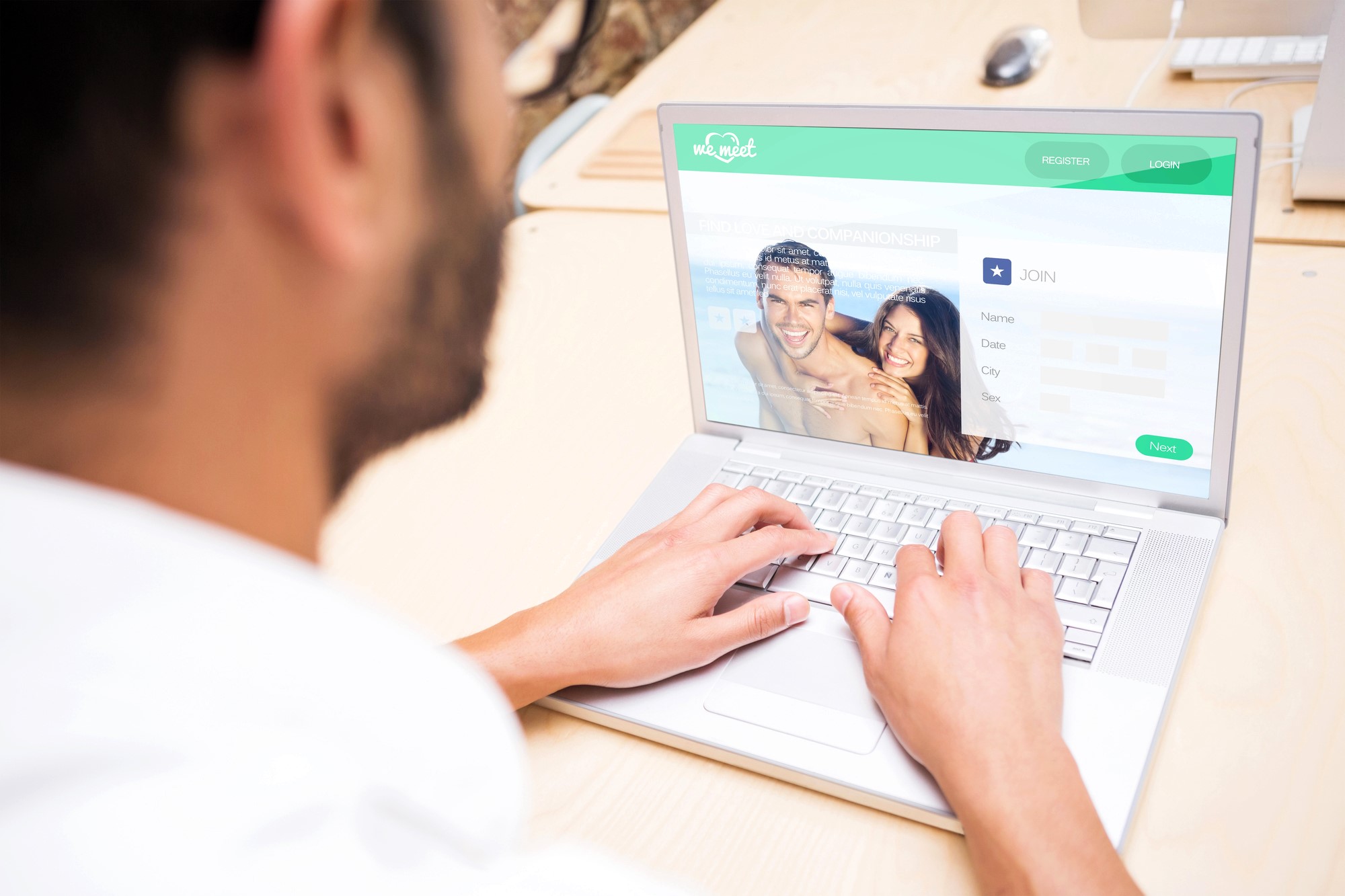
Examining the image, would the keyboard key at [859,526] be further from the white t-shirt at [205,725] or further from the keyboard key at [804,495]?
the white t-shirt at [205,725]

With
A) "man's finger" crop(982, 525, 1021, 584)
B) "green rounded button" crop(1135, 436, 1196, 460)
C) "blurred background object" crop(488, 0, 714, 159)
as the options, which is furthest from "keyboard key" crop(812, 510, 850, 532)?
"blurred background object" crop(488, 0, 714, 159)

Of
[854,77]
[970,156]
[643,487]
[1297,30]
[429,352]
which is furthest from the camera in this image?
[854,77]

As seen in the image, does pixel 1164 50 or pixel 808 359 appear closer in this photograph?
pixel 808 359

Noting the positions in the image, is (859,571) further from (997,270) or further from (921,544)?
(997,270)

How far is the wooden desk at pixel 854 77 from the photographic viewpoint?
1.36 m

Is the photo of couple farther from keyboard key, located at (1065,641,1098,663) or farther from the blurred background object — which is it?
the blurred background object

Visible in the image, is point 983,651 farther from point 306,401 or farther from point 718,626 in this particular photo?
point 306,401

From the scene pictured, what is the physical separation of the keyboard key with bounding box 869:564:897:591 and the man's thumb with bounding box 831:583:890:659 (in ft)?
0.08

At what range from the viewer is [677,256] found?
812 millimetres

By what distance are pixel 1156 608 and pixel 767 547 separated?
0.82 feet

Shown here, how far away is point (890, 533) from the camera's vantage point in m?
0.75

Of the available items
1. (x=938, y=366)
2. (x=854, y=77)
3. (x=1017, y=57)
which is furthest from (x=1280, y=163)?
(x=938, y=366)

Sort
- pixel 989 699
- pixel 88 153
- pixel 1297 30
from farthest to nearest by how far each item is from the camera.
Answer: pixel 1297 30
pixel 989 699
pixel 88 153

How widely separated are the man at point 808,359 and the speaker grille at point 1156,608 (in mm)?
196
